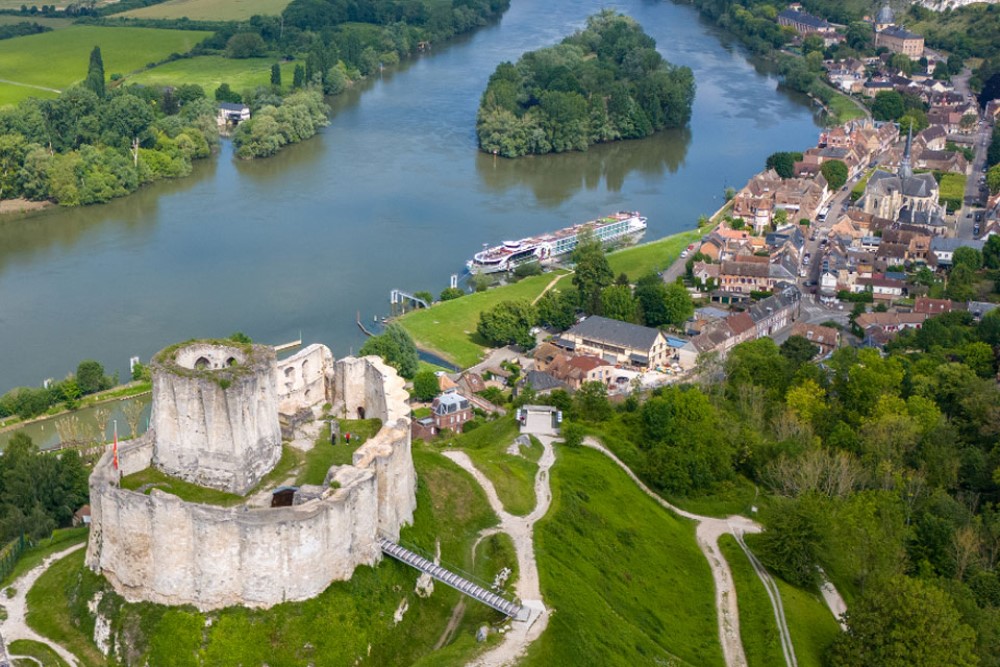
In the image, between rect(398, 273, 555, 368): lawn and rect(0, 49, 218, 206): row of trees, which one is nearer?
rect(398, 273, 555, 368): lawn

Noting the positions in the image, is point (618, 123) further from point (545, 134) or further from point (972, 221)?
point (972, 221)

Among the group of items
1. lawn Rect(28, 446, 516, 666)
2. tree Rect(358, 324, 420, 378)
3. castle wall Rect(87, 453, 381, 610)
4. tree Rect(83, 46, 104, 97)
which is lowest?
tree Rect(358, 324, 420, 378)

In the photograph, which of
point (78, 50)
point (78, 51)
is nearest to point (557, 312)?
point (78, 51)

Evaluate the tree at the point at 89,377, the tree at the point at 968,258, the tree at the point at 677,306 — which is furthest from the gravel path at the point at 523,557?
the tree at the point at 968,258

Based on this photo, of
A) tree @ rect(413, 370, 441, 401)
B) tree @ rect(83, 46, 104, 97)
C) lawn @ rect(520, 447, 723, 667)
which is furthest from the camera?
tree @ rect(83, 46, 104, 97)

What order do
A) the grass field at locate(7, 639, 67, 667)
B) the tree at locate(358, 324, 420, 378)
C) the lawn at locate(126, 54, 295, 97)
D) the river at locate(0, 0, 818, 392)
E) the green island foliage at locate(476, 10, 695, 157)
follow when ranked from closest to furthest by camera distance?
the grass field at locate(7, 639, 67, 667), the tree at locate(358, 324, 420, 378), the river at locate(0, 0, 818, 392), the green island foliage at locate(476, 10, 695, 157), the lawn at locate(126, 54, 295, 97)

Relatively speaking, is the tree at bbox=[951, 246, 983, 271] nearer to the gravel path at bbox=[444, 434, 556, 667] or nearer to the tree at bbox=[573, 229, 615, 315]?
the tree at bbox=[573, 229, 615, 315]

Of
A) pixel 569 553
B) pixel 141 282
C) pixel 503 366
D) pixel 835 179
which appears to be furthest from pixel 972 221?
pixel 569 553

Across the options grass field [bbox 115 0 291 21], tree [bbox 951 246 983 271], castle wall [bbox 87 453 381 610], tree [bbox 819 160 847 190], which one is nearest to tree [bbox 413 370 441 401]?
castle wall [bbox 87 453 381 610]
